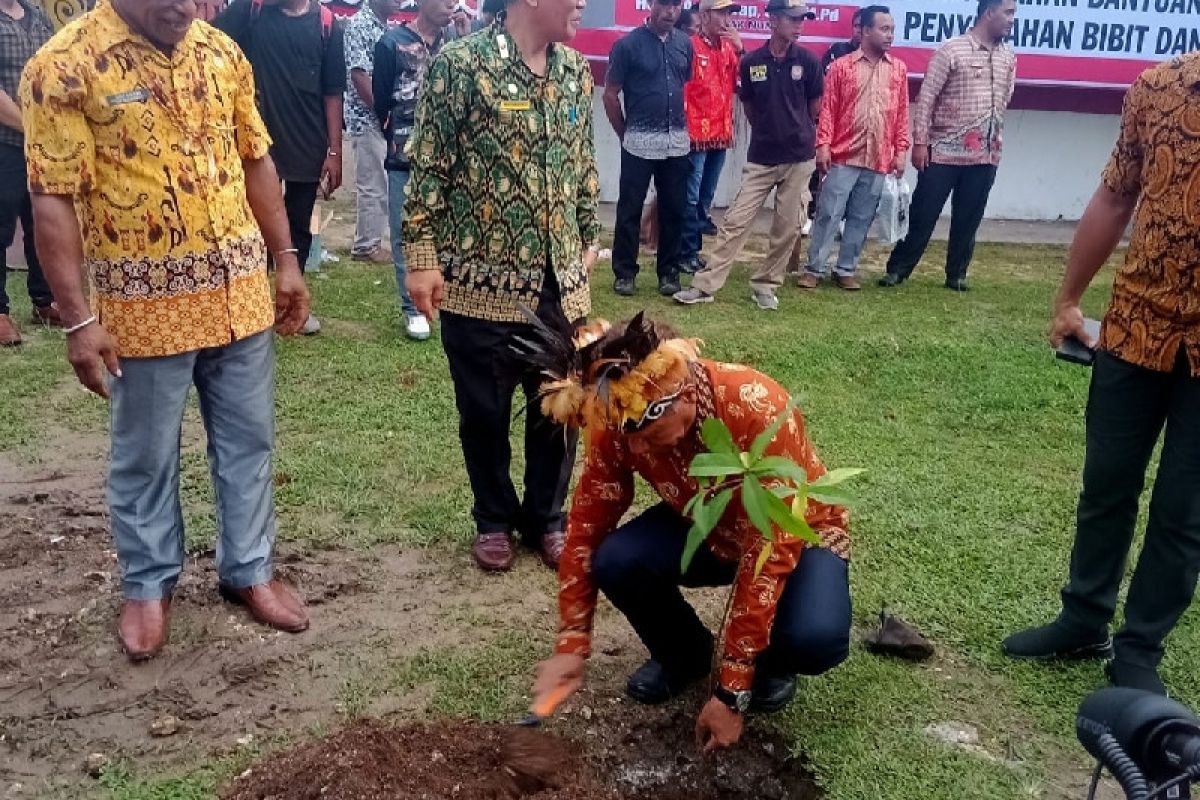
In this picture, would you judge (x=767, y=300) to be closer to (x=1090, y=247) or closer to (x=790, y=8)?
(x=790, y=8)

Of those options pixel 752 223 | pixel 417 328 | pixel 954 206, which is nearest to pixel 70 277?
pixel 417 328

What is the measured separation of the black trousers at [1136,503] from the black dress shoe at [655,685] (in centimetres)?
122

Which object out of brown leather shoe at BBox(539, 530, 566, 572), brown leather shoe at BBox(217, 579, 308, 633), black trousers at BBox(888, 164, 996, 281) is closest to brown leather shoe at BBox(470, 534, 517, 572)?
brown leather shoe at BBox(539, 530, 566, 572)

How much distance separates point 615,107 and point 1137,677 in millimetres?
5492

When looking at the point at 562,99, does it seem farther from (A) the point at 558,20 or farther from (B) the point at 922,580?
(B) the point at 922,580

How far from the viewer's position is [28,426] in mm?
4992

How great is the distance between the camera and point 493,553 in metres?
3.86

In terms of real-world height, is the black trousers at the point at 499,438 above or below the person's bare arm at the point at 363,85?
below

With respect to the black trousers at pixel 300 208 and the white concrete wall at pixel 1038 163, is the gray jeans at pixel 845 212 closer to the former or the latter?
the white concrete wall at pixel 1038 163

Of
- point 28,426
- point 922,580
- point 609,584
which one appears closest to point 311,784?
point 609,584

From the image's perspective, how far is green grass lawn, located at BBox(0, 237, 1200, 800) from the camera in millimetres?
3021

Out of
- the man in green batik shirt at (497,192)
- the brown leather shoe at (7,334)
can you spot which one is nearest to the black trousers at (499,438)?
the man in green batik shirt at (497,192)

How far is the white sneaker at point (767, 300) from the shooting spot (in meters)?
7.52

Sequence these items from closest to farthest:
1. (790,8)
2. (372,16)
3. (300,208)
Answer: (300,208) < (790,8) < (372,16)
